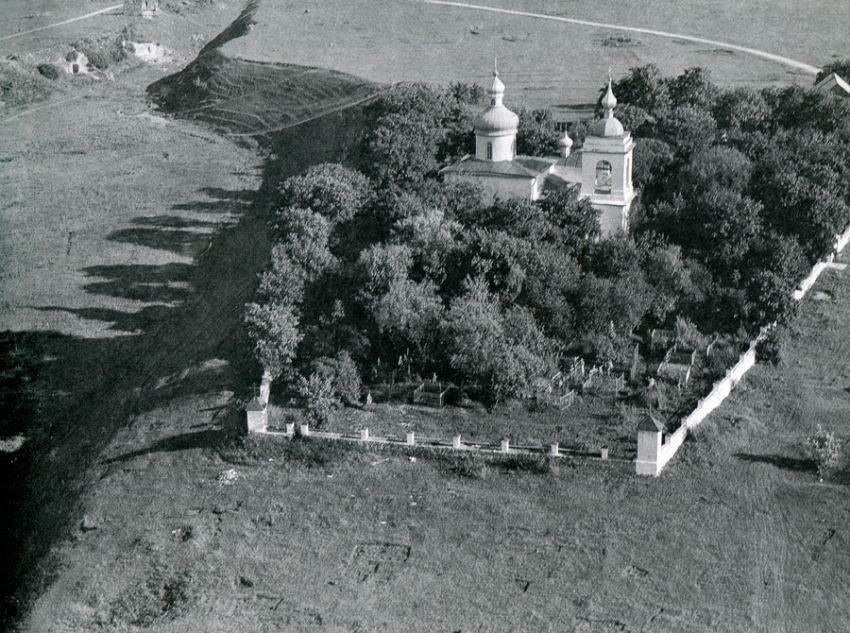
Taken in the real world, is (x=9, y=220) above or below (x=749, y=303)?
below

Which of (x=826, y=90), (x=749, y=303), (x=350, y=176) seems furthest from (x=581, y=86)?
(x=749, y=303)

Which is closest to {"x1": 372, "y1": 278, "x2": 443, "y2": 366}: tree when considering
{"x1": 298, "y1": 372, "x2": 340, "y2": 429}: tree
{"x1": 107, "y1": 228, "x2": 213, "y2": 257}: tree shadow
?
{"x1": 298, "y1": 372, "x2": 340, "y2": 429}: tree

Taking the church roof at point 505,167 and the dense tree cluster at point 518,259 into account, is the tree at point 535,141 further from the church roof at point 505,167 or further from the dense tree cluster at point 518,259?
the church roof at point 505,167

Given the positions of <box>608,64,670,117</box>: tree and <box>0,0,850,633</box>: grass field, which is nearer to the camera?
<box>0,0,850,633</box>: grass field

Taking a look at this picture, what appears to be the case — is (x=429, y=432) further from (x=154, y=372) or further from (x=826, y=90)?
(x=826, y=90)

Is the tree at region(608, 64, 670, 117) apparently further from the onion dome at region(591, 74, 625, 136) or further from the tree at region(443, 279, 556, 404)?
the tree at region(443, 279, 556, 404)
